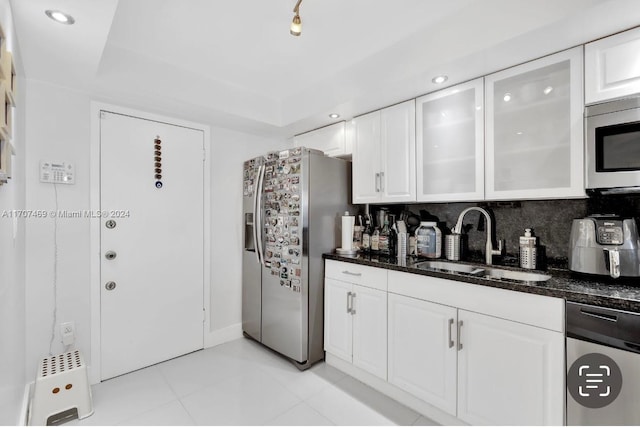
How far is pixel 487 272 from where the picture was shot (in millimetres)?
1979

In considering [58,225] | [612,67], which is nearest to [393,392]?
[612,67]

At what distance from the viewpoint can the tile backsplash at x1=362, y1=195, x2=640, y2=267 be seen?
5.55 feet

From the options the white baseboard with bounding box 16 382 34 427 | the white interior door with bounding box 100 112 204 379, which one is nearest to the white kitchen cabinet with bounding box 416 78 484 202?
the white interior door with bounding box 100 112 204 379

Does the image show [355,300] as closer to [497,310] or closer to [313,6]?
[497,310]

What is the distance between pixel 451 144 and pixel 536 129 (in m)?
0.48

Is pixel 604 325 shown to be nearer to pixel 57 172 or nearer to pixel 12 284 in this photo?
pixel 12 284

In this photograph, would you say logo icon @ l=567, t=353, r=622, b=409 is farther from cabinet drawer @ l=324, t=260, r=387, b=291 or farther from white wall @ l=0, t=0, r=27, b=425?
white wall @ l=0, t=0, r=27, b=425

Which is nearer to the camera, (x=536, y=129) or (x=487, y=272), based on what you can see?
(x=536, y=129)

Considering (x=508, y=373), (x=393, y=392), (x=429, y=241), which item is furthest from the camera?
(x=429, y=241)

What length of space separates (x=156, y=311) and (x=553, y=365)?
8.93ft

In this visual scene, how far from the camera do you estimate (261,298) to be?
9.07 ft

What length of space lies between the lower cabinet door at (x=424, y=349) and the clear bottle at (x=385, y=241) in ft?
1.86

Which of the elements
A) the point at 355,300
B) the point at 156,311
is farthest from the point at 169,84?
the point at 355,300

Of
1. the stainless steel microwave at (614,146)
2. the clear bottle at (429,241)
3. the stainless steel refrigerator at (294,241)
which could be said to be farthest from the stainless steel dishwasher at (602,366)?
the stainless steel refrigerator at (294,241)
